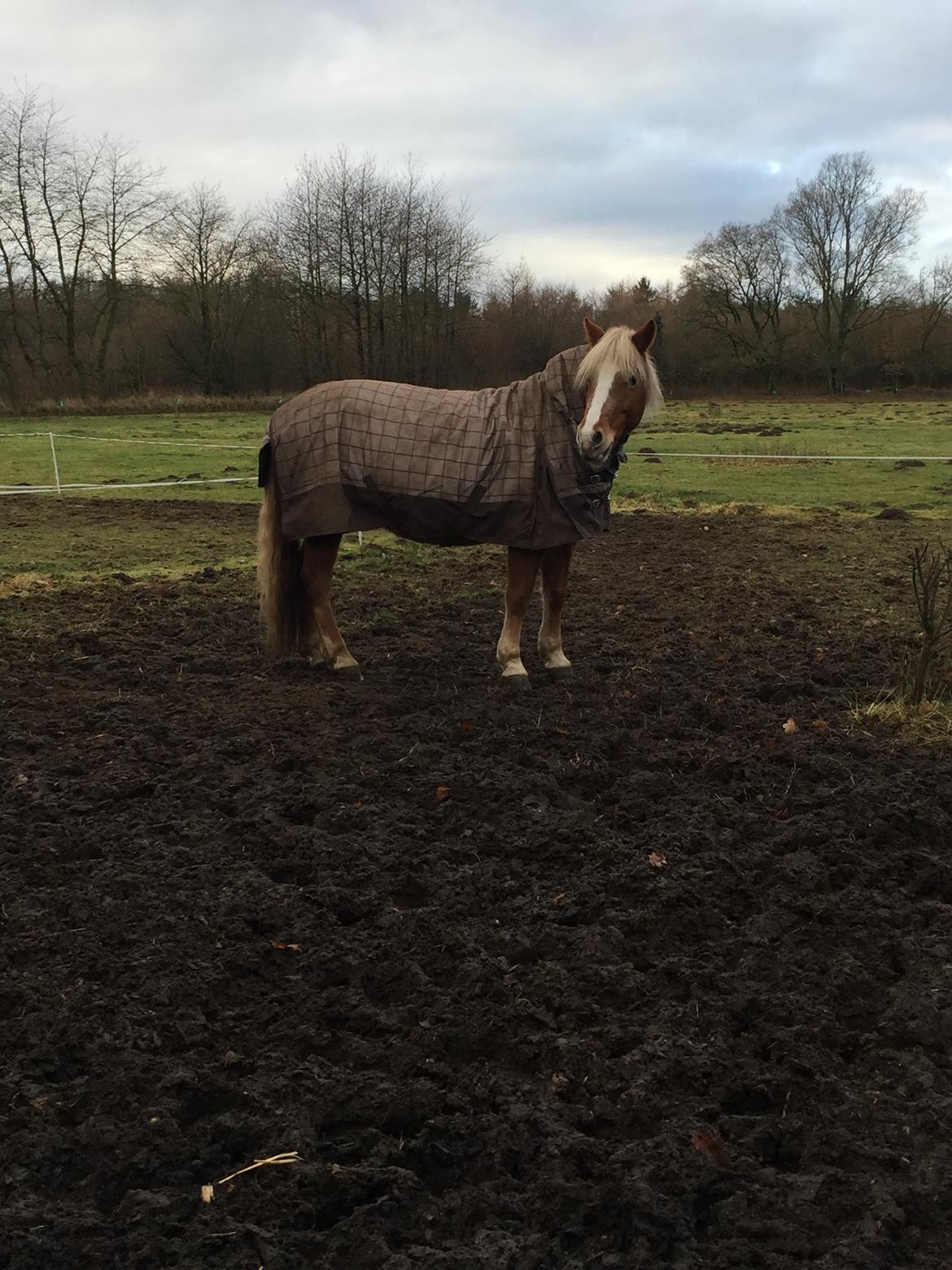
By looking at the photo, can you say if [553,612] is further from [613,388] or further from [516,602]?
[613,388]

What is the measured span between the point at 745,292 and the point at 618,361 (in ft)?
178

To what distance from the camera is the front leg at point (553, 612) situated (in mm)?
5441

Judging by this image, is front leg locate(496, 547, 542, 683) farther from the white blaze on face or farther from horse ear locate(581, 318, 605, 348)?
horse ear locate(581, 318, 605, 348)

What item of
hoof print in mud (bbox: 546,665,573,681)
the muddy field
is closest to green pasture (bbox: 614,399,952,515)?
hoof print in mud (bbox: 546,665,573,681)

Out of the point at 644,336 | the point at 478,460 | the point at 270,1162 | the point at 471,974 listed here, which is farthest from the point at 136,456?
the point at 270,1162

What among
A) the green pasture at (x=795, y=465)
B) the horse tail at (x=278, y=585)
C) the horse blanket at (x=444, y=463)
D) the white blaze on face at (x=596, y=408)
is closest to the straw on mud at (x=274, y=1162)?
the horse blanket at (x=444, y=463)

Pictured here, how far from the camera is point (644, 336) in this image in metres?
4.95

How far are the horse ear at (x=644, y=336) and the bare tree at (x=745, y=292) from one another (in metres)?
50.7

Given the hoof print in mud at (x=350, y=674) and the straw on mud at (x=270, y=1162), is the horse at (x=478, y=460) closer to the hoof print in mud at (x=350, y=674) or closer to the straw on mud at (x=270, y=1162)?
the hoof print in mud at (x=350, y=674)

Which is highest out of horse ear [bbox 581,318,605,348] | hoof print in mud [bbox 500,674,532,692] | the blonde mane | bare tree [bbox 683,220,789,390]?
bare tree [bbox 683,220,789,390]

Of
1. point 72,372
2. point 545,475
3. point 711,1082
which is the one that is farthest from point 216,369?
point 711,1082

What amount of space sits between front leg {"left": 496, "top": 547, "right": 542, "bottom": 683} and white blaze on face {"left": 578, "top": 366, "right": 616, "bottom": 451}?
2.66ft

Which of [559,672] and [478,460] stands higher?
[478,460]

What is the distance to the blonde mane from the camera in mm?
4758
